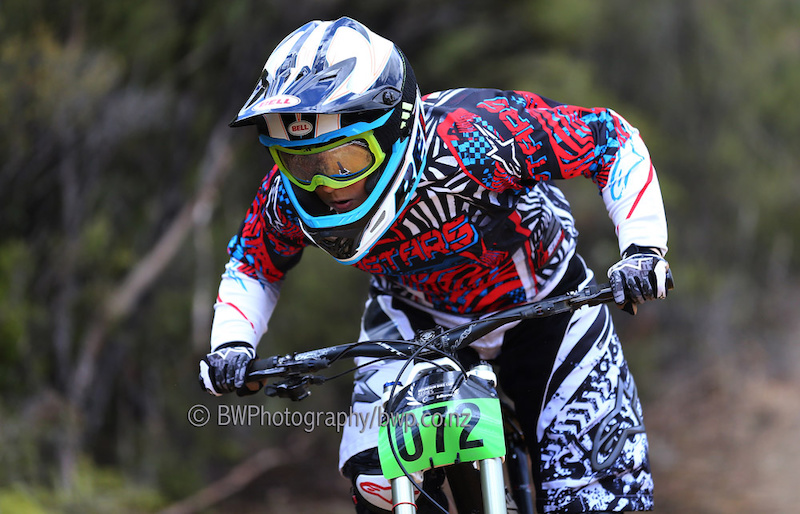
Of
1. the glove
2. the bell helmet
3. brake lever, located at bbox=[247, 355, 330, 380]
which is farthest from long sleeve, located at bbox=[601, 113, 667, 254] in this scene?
brake lever, located at bbox=[247, 355, 330, 380]

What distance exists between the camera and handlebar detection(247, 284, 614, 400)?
7.00 feet

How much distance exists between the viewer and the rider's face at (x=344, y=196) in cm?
237

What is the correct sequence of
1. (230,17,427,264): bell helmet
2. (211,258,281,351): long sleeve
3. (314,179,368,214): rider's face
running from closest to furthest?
(230,17,427,264): bell helmet, (314,179,368,214): rider's face, (211,258,281,351): long sleeve

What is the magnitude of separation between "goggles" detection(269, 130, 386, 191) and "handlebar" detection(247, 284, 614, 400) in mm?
446

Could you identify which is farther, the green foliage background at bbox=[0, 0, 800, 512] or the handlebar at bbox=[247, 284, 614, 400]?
the green foliage background at bbox=[0, 0, 800, 512]

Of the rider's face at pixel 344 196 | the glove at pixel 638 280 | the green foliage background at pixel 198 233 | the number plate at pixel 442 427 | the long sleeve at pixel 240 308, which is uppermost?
the green foliage background at pixel 198 233

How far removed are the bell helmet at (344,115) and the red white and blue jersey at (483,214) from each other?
120 mm

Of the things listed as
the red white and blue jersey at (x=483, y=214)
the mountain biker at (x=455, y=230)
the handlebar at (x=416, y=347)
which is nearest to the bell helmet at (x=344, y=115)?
the mountain biker at (x=455, y=230)

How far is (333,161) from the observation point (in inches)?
90.0

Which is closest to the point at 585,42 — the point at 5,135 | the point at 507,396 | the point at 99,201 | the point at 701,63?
the point at 701,63

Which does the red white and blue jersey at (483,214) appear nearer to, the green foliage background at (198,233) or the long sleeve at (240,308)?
the long sleeve at (240,308)

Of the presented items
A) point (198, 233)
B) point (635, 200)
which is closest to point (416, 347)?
point (635, 200)

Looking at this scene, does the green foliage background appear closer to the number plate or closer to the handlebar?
the handlebar

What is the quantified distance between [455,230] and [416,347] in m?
0.46
